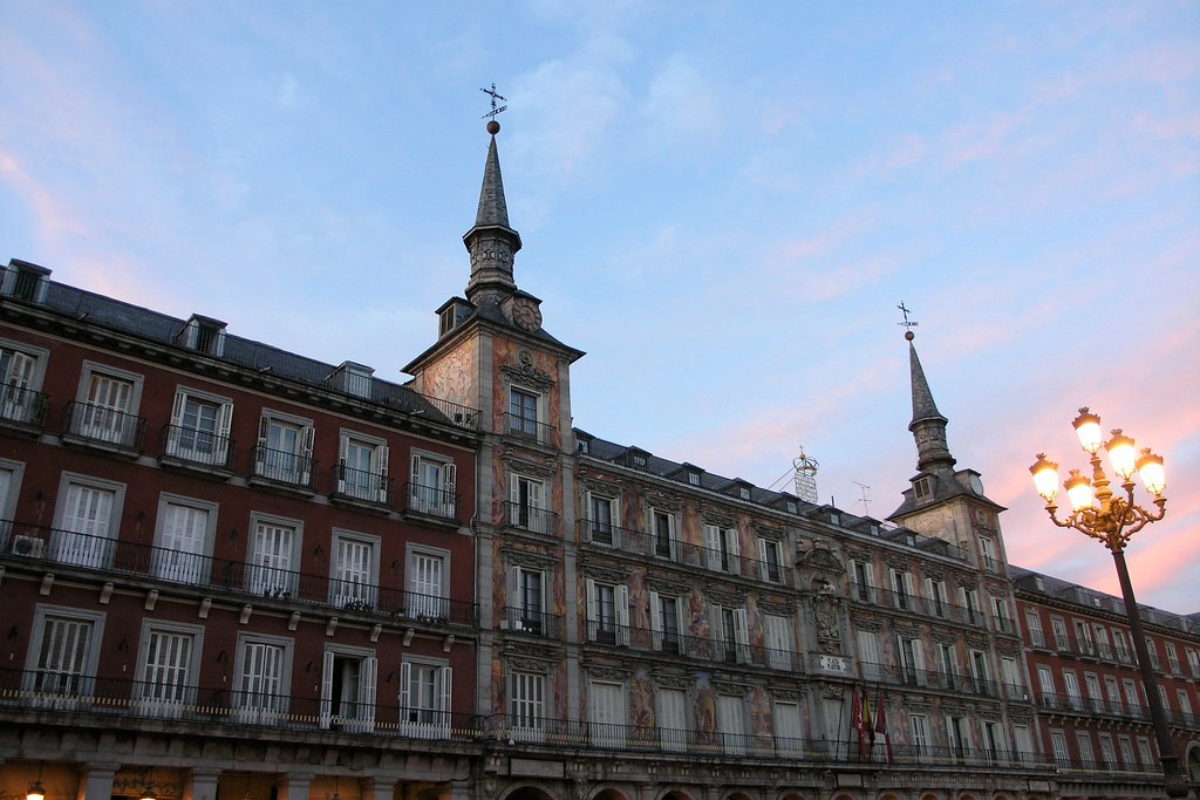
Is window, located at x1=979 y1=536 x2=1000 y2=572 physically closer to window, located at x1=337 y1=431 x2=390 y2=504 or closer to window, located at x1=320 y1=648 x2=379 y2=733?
window, located at x1=337 y1=431 x2=390 y2=504

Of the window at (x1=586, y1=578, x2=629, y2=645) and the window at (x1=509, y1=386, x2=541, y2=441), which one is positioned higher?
the window at (x1=509, y1=386, x2=541, y2=441)

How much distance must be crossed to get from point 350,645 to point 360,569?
2.43 m

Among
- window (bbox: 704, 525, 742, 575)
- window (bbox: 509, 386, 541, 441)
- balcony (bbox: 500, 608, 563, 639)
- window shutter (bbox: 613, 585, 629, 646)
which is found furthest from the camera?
window (bbox: 704, 525, 742, 575)

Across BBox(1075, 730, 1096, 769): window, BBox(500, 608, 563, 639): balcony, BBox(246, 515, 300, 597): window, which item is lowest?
BBox(1075, 730, 1096, 769): window

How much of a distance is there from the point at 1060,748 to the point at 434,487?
39.8m

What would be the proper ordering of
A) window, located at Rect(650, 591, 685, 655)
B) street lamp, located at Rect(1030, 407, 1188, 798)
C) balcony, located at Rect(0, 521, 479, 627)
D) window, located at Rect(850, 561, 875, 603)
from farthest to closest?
window, located at Rect(850, 561, 875, 603), window, located at Rect(650, 591, 685, 655), balcony, located at Rect(0, 521, 479, 627), street lamp, located at Rect(1030, 407, 1188, 798)

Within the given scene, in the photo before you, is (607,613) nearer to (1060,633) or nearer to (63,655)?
(63,655)

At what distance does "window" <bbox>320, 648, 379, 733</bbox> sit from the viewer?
28859 mm

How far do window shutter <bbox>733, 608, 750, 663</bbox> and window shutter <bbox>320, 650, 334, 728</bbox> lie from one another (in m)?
17.9

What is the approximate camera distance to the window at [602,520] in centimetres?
3850

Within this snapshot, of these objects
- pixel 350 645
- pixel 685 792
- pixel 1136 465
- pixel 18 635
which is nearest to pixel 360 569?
pixel 350 645

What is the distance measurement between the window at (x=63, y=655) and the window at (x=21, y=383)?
5009mm

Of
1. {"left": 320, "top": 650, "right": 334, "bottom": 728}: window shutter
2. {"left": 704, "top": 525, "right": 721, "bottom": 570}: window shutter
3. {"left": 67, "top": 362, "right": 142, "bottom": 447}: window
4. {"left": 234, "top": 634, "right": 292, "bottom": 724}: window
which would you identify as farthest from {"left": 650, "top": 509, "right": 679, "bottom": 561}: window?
{"left": 67, "top": 362, "right": 142, "bottom": 447}: window

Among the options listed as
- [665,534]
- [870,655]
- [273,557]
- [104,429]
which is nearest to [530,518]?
[665,534]
